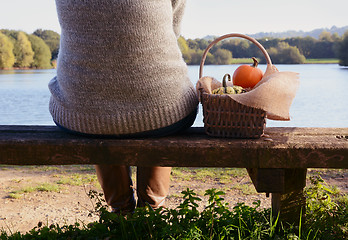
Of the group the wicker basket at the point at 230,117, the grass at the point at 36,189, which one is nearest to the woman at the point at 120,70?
the wicker basket at the point at 230,117

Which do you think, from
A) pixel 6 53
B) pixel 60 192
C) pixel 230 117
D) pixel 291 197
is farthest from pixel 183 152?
pixel 6 53

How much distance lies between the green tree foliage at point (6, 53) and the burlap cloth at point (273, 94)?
26250 millimetres

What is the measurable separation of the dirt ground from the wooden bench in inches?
43.5

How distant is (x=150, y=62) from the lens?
1.76 meters

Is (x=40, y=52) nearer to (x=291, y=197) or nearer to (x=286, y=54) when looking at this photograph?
(x=286, y=54)

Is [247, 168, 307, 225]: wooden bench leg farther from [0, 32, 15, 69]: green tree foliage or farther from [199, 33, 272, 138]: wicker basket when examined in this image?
[0, 32, 15, 69]: green tree foliage

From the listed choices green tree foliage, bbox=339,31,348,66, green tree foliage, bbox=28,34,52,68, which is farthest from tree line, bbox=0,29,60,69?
Answer: green tree foliage, bbox=339,31,348,66

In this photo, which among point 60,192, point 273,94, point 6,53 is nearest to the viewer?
point 273,94

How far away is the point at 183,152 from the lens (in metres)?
1.74

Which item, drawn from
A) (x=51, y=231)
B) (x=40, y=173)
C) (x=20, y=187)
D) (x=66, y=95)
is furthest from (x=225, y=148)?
(x=40, y=173)

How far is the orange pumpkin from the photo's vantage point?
78.9 inches

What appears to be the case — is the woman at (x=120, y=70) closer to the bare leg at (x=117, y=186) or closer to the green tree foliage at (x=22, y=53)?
the bare leg at (x=117, y=186)

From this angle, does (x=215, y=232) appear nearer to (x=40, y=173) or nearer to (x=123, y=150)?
(x=123, y=150)

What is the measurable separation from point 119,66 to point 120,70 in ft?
0.06
